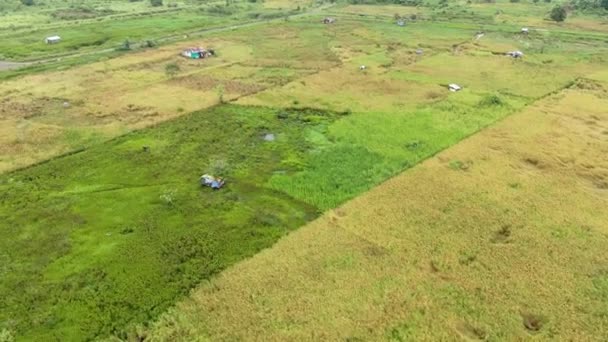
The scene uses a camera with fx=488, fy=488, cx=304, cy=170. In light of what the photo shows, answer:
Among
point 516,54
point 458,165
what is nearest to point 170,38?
point 516,54

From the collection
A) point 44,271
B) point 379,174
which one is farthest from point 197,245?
point 379,174

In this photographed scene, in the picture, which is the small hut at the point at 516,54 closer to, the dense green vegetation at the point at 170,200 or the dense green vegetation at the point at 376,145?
the dense green vegetation at the point at 376,145

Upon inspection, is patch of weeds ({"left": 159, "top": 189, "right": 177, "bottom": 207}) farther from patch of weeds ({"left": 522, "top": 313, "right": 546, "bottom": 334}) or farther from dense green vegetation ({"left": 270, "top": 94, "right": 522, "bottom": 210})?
patch of weeds ({"left": 522, "top": 313, "right": 546, "bottom": 334})

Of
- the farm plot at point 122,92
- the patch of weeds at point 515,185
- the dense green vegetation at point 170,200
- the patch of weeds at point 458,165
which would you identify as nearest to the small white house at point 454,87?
the dense green vegetation at point 170,200

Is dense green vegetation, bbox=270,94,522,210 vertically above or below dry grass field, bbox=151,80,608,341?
above

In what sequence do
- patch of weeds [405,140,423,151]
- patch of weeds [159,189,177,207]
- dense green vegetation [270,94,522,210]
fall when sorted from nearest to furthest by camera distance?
patch of weeds [159,189,177,207]
dense green vegetation [270,94,522,210]
patch of weeds [405,140,423,151]

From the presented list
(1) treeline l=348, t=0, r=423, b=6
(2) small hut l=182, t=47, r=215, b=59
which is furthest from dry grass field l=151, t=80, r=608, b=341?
(1) treeline l=348, t=0, r=423, b=6

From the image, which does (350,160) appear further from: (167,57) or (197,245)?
(167,57)
